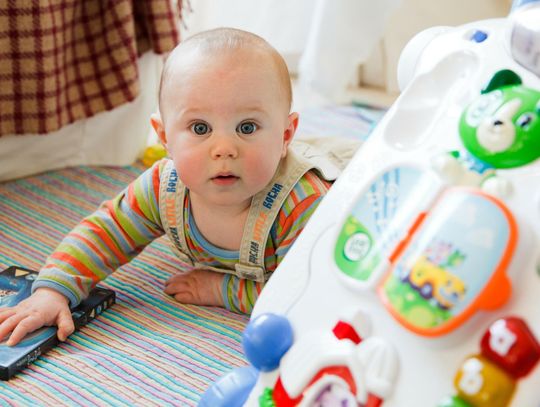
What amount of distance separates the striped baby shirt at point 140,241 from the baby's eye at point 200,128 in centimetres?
13

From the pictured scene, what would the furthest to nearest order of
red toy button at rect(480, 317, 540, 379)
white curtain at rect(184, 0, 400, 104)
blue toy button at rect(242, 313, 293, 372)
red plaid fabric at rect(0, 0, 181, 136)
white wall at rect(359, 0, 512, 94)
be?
white wall at rect(359, 0, 512, 94) → white curtain at rect(184, 0, 400, 104) → red plaid fabric at rect(0, 0, 181, 136) → blue toy button at rect(242, 313, 293, 372) → red toy button at rect(480, 317, 540, 379)

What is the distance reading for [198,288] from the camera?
980mm

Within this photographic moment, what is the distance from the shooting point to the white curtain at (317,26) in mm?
1634

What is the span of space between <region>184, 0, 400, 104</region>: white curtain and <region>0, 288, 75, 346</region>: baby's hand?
0.80 metres

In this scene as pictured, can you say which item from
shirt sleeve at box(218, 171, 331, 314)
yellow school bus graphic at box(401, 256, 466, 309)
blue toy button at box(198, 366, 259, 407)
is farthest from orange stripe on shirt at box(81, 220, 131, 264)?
yellow school bus graphic at box(401, 256, 466, 309)

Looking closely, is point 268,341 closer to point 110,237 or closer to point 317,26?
point 110,237

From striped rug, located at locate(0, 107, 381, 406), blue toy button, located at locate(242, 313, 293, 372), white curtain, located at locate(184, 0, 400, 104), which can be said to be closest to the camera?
blue toy button, located at locate(242, 313, 293, 372)

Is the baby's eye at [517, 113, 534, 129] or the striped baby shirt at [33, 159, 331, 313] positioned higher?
the baby's eye at [517, 113, 534, 129]

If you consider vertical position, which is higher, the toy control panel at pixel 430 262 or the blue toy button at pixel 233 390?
the toy control panel at pixel 430 262

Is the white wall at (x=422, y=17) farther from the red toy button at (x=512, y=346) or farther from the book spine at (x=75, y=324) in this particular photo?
the red toy button at (x=512, y=346)

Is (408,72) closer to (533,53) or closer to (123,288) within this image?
(533,53)

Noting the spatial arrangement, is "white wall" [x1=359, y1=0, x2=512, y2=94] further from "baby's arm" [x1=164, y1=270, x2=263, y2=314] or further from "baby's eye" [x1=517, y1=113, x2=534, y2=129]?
"baby's eye" [x1=517, y1=113, x2=534, y2=129]

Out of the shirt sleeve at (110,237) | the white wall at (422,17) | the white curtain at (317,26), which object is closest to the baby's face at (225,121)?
the shirt sleeve at (110,237)

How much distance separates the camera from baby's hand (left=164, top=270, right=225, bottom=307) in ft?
3.19
